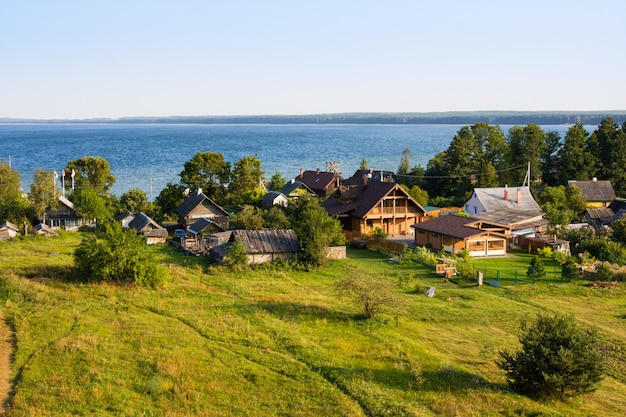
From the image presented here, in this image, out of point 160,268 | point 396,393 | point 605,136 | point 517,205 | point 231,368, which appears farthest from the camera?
point 605,136

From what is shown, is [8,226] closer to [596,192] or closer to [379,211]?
[379,211]

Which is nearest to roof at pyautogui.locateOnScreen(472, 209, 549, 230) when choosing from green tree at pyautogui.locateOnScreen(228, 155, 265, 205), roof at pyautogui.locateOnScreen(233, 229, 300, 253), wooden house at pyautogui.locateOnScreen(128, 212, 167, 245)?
roof at pyautogui.locateOnScreen(233, 229, 300, 253)

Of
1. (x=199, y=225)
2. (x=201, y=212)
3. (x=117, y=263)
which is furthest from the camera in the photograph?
(x=201, y=212)

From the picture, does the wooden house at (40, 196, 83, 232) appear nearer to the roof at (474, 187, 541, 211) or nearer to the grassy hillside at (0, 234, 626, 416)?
the grassy hillside at (0, 234, 626, 416)

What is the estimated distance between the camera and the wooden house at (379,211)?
5369 cm

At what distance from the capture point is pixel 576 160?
74812 millimetres

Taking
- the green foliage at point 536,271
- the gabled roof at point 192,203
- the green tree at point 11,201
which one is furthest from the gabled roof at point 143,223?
the green foliage at point 536,271

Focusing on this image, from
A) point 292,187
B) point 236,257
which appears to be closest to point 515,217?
point 292,187

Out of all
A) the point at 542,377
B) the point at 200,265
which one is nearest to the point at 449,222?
the point at 200,265

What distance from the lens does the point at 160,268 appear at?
33.9 meters

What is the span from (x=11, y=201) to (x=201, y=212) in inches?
654

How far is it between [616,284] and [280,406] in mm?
26423

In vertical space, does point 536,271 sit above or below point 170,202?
below

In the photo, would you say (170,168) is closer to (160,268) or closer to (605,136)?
(605,136)
